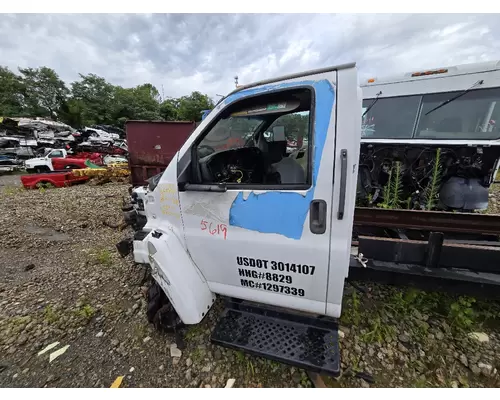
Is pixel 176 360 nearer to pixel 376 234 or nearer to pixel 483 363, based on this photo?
pixel 483 363

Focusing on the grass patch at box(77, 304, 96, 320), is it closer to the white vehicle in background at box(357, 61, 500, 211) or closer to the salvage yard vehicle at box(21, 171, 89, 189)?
the white vehicle in background at box(357, 61, 500, 211)

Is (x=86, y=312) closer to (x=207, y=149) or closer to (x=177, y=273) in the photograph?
(x=177, y=273)

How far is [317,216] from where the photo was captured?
4.76 feet

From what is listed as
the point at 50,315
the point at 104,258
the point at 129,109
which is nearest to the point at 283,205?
the point at 50,315

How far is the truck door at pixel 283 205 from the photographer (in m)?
1.39

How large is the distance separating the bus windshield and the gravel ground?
12.5 feet

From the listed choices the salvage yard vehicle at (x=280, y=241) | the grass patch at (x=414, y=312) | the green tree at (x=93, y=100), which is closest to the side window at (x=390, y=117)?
the grass patch at (x=414, y=312)

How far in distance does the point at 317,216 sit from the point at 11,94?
145 ft

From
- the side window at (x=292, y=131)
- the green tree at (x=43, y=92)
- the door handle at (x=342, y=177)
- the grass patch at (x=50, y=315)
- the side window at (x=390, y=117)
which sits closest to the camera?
the door handle at (x=342, y=177)

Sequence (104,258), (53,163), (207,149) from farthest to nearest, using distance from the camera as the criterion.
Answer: (53,163) < (104,258) < (207,149)

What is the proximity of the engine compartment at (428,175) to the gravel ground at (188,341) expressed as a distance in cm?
254

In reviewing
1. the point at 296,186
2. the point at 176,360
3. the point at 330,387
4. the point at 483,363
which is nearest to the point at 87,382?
the point at 176,360

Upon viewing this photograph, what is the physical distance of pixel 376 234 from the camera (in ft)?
10.5

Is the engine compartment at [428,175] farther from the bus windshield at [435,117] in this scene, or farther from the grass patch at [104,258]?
the grass patch at [104,258]
